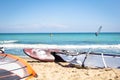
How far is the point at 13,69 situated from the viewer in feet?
19.8

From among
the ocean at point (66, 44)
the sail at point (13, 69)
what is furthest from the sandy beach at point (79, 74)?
the ocean at point (66, 44)

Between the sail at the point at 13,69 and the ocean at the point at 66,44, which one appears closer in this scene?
the sail at the point at 13,69

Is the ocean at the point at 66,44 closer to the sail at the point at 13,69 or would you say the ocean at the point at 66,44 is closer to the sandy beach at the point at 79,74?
the sandy beach at the point at 79,74

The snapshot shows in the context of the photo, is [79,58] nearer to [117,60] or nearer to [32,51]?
[117,60]

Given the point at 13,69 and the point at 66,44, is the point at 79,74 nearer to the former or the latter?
the point at 13,69

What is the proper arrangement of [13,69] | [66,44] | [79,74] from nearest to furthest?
[13,69], [79,74], [66,44]

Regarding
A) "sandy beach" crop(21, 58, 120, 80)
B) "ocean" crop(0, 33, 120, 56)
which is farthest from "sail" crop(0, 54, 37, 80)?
"ocean" crop(0, 33, 120, 56)

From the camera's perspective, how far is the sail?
575 centimetres

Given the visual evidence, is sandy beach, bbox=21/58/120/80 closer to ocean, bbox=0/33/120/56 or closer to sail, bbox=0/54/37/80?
sail, bbox=0/54/37/80

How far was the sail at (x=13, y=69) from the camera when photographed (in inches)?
226

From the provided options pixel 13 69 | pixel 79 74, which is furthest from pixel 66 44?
pixel 13 69

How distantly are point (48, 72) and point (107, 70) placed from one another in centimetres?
249

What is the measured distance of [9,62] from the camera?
20.9ft

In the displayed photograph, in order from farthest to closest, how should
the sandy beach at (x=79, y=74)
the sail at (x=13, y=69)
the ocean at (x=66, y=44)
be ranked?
the ocean at (x=66, y=44)
the sandy beach at (x=79, y=74)
the sail at (x=13, y=69)
